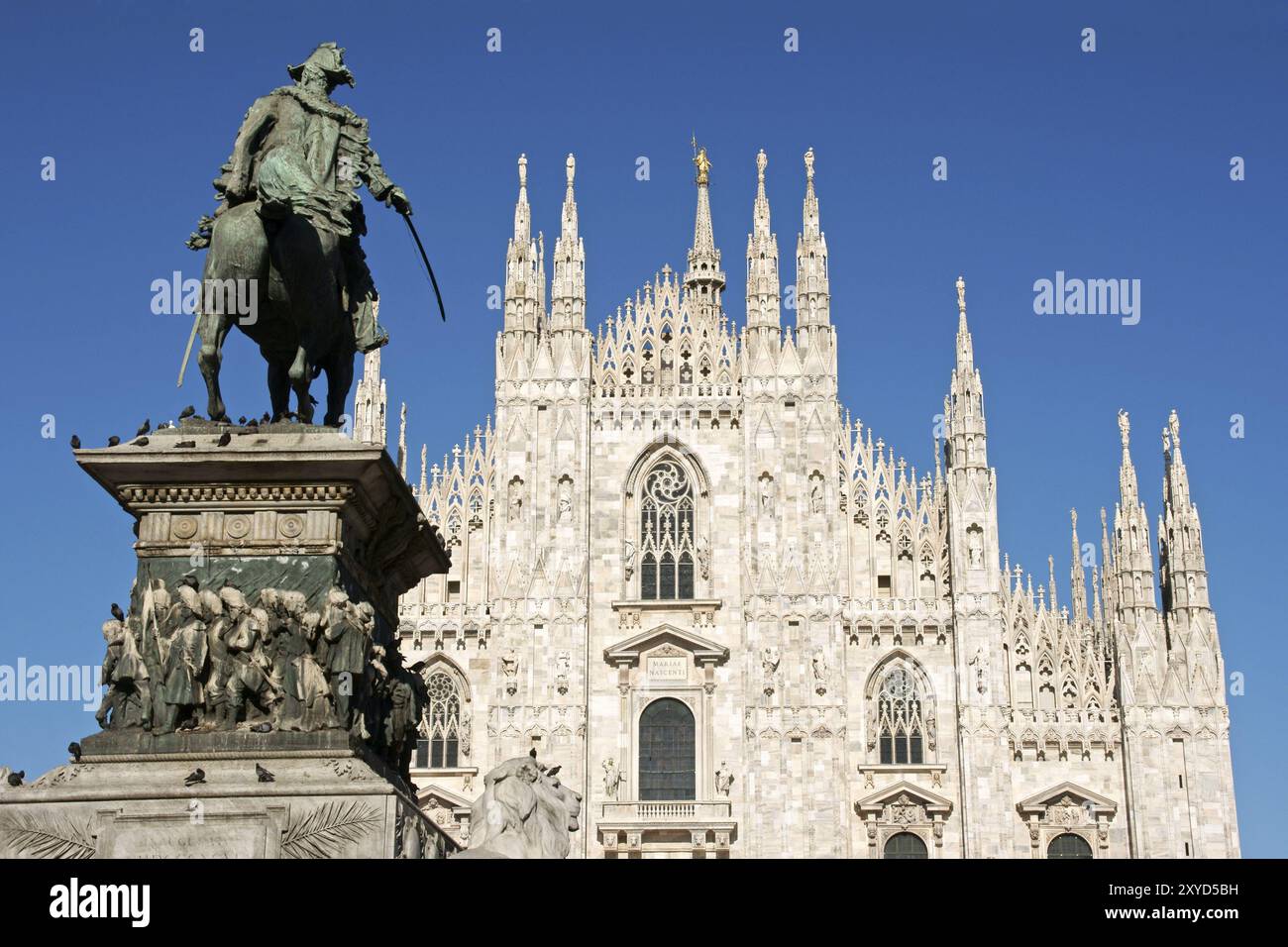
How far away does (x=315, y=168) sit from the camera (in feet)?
35.4

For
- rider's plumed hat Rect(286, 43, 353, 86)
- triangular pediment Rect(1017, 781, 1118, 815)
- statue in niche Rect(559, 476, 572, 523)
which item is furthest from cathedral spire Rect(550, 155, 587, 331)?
rider's plumed hat Rect(286, 43, 353, 86)

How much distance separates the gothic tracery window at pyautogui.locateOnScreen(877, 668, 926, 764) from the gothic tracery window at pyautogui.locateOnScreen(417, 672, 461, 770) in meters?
10.2

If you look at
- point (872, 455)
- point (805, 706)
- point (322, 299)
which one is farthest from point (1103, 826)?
point (322, 299)

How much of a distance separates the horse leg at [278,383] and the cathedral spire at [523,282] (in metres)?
34.2

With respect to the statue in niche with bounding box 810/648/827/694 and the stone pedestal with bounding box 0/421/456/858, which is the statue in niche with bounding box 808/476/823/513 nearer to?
the statue in niche with bounding box 810/648/827/694

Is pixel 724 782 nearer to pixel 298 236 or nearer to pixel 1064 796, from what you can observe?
pixel 1064 796

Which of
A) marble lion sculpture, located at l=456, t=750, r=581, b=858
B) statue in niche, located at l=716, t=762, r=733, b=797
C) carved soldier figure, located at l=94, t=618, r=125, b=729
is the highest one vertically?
statue in niche, located at l=716, t=762, r=733, b=797

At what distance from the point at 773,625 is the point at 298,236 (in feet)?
108

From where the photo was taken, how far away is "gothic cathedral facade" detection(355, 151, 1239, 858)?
41312 millimetres

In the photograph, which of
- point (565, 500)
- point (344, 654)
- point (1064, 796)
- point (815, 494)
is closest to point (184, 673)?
point (344, 654)

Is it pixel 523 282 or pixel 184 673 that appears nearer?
pixel 184 673

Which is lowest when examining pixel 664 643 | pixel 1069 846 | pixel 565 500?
pixel 1069 846

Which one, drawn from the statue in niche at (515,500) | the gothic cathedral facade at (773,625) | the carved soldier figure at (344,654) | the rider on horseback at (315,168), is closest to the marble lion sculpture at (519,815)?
the carved soldier figure at (344,654)
